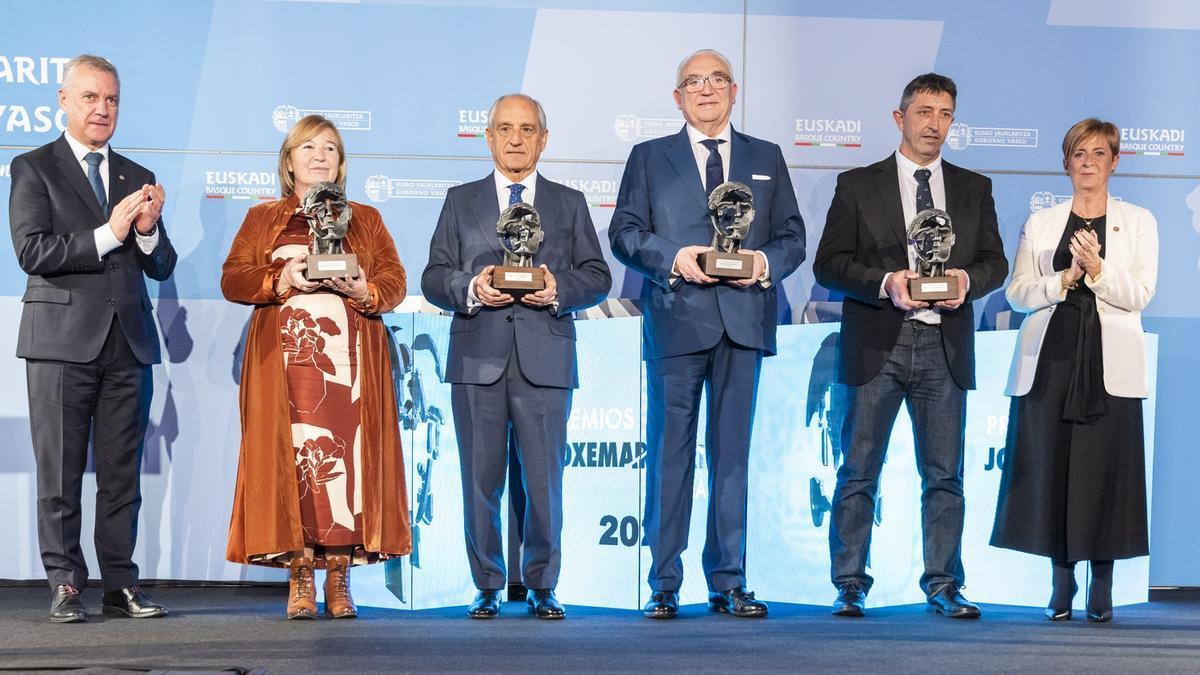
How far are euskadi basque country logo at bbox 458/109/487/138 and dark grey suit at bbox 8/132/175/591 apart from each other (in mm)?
1619

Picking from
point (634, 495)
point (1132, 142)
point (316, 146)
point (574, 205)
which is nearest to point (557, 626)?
point (634, 495)

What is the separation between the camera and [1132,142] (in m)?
5.80

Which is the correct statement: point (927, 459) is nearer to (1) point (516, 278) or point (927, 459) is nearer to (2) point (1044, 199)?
(1) point (516, 278)

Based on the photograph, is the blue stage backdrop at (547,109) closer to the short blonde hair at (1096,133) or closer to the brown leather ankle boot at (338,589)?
the short blonde hair at (1096,133)

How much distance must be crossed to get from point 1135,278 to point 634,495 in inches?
81.5

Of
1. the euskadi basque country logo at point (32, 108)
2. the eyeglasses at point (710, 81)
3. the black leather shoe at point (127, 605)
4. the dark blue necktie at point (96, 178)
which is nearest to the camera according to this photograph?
the black leather shoe at point (127, 605)

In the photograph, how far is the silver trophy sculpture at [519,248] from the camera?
428 centimetres

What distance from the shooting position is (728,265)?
4.33 m

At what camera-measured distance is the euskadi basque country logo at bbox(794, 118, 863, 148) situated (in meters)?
5.71

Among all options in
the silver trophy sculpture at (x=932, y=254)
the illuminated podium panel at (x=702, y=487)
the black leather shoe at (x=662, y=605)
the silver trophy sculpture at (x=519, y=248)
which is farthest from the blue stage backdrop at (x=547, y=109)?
the black leather shoe at (x=662, y=605)

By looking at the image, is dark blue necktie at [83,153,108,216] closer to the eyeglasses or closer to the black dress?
the eyeglasses

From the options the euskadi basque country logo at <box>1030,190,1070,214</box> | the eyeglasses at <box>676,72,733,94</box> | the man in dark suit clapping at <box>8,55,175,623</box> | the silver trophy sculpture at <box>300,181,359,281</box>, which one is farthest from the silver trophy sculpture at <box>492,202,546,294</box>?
the euskadi basque country logo at <box>1030,190,1070,214</box>

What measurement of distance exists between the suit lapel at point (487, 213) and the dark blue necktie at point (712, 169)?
0.79 metres

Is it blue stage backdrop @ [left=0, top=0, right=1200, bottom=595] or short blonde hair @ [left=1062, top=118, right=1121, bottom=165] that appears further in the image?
blue stage backdrop @ [left=0, top=0, right=1200, bottom=595]
